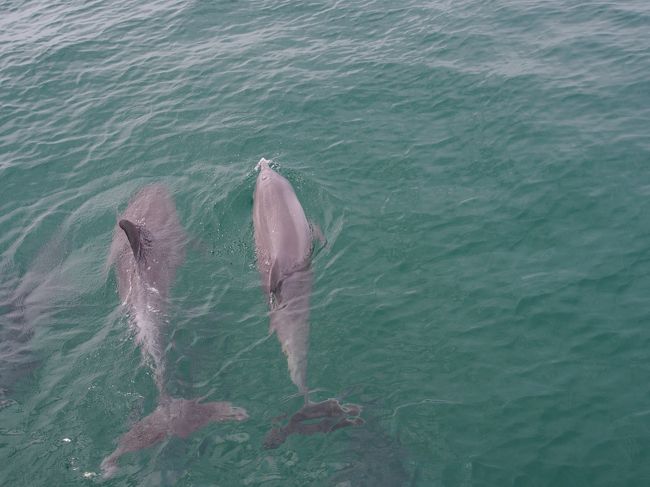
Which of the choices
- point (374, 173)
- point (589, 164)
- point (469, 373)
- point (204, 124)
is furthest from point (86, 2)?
point (469, 373)

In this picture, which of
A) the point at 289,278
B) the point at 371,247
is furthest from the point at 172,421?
the point at 371,247

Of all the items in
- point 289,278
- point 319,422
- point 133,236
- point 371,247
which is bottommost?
point 319,422

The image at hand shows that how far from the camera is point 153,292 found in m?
12.8

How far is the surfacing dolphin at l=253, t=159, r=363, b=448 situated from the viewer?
9.80m

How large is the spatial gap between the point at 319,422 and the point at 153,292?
536 centimetres

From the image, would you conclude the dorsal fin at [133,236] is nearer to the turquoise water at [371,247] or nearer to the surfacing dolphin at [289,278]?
the turquoise water at [371,247]

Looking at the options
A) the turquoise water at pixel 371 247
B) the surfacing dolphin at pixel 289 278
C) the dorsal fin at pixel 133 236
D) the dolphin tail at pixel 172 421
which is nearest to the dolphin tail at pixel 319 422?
the surfacing dolphin at pixel 289 278

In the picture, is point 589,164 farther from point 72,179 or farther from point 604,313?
point 72,179

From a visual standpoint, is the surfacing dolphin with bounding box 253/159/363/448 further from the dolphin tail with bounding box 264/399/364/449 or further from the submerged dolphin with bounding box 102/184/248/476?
the submerged dolphin with bounding box 102/184/248/476

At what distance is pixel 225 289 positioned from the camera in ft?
41.9

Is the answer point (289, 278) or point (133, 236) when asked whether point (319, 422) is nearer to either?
point (289, 278)

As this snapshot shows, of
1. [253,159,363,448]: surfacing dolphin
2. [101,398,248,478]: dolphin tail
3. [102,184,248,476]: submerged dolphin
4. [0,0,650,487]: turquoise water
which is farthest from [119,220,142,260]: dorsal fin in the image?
[101,398,248,478]: dolphin tail

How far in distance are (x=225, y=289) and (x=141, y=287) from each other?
78.3 inches

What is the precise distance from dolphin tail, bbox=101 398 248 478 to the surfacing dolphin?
107 cm
